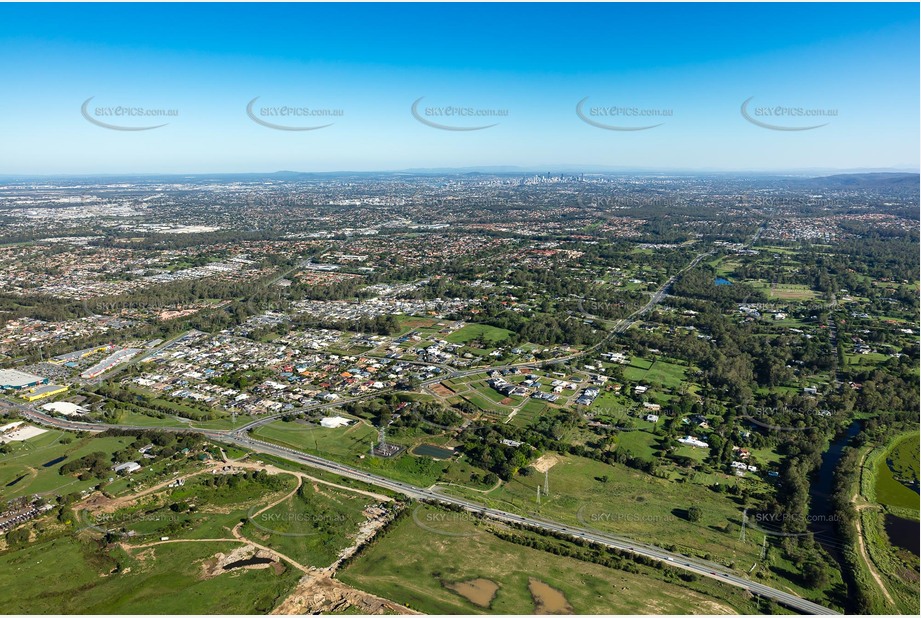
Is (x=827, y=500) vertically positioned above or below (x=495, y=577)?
above

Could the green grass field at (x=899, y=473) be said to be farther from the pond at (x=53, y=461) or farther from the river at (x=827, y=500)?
the pond at (x=53, y=461)

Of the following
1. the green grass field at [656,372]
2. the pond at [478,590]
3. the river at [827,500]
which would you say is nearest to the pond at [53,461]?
the pond at [478,590]

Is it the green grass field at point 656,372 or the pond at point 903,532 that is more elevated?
the green grass field at point 656,372

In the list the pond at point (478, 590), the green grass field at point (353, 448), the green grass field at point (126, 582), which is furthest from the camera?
the green grass field at point (353, 448)

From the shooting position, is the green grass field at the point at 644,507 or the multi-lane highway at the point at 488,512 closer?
the multi-lane highway at the point at 488,512

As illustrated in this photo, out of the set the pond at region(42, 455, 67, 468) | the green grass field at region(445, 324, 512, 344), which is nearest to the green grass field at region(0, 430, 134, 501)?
the pond at region(42, 455, 67, 468)

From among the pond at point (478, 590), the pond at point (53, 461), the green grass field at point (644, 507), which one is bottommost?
the pond at point (478, 590)

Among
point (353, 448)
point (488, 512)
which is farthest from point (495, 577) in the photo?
point (353, 448)

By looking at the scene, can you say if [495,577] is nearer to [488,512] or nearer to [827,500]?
[488,512]

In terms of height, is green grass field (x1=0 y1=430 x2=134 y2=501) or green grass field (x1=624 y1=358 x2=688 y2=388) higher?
green grass field (x1=624 y1=358 x2=688 y2=388)

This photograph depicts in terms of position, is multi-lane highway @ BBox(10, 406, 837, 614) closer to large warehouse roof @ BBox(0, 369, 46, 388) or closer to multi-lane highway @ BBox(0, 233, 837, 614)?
multi-lane highway @ BBox(0, 233, 837, 614)
